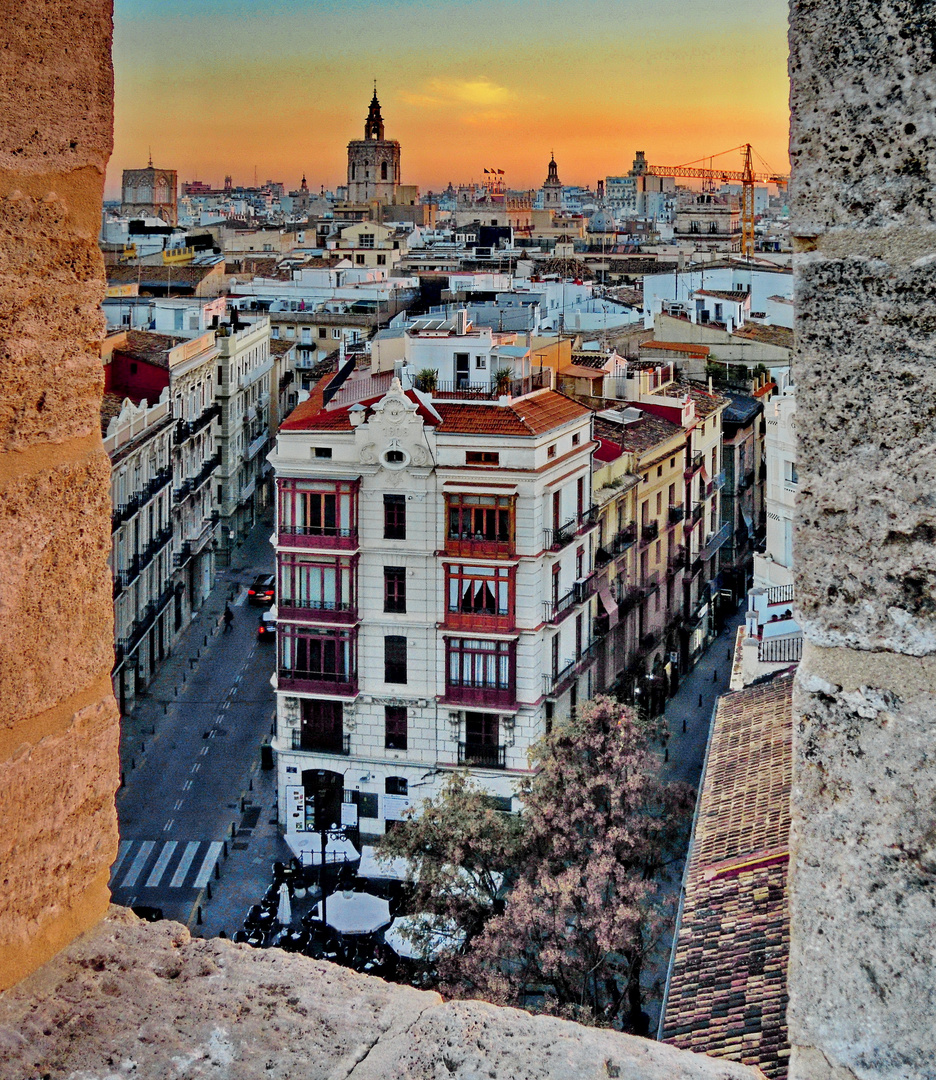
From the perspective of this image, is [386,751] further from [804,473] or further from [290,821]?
[804,473]

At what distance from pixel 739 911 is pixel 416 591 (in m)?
11.4

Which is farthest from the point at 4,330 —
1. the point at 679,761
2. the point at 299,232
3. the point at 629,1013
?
the point at 299,232

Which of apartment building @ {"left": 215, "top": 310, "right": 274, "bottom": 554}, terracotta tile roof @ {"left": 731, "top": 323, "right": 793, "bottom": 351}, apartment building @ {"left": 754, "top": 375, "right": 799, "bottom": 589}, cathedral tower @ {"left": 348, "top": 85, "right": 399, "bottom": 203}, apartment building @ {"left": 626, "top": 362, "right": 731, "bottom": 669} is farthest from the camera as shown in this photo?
cathedral tower @ {"left": 348, "top": 85, "right": 399, "bottom": 203}

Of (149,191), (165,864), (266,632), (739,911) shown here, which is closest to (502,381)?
(165,864)

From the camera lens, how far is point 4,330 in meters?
3.09

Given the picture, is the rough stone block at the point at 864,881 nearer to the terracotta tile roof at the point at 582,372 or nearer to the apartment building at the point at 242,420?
the terracotta tile roof at the point at 582,372

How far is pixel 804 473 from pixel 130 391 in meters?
36.6

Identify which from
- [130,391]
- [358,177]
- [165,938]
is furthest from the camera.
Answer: [358,177]

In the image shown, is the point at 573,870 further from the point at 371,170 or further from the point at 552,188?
the point at 552,188

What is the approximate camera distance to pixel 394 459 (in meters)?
24.7

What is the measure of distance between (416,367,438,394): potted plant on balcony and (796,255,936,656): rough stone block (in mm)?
23456

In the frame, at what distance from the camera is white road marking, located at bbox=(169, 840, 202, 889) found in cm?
2441

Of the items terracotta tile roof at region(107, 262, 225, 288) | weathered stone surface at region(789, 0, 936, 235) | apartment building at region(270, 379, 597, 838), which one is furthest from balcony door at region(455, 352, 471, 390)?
terracotta tile roof at region(107, 262, 225, 288)

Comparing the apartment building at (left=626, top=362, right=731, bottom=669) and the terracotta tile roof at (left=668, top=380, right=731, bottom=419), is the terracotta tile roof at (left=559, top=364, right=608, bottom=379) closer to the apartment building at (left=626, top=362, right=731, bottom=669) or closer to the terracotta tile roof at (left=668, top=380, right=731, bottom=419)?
the apartment building at (left=626, top=362, right=731, bottom=669)
